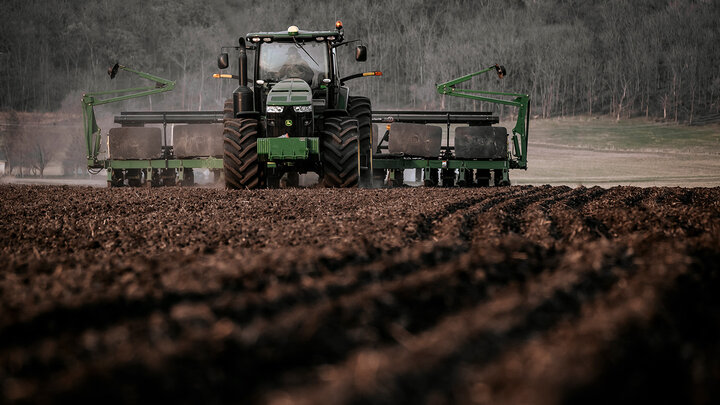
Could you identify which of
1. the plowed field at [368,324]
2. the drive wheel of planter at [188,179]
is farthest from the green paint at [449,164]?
the plowed field at [368,324]

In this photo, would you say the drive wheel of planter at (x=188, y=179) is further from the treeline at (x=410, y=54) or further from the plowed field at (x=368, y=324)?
the treeline at (x=410, y=54)

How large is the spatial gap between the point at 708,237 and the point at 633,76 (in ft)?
264

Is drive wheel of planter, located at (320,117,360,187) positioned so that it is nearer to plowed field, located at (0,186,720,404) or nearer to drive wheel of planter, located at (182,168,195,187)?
drive wheel of planter, located at (182,168,195,187)

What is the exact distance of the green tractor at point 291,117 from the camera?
1212 centimetres

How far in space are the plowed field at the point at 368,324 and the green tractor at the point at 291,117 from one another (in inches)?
257

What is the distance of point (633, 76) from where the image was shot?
259ft

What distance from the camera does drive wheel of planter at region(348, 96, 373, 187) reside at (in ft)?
46.8

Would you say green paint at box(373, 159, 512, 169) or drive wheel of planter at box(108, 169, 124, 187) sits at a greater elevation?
green paint at box(373, 159, 512, 169)

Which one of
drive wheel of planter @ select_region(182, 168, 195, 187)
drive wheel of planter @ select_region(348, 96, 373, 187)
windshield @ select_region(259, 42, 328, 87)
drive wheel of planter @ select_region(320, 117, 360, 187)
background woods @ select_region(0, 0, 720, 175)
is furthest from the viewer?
background woods @ select_region(0, 0, 720, 175)

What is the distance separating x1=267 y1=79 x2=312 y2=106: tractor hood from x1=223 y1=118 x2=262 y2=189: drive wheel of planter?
66 centimetres

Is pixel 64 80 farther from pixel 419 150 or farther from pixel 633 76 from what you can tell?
pixel 419 150

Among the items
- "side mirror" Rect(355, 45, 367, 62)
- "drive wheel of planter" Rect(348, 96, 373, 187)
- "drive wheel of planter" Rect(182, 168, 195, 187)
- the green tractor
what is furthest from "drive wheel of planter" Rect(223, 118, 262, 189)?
"drive wheel of planter" Rect(182, 168, 195, 187)

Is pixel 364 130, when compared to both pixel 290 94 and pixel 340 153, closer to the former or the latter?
pixel 340 153

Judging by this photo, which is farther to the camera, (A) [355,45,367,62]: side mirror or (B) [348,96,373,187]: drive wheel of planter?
(B) [348,96,373,187]: drive wheel of planter
